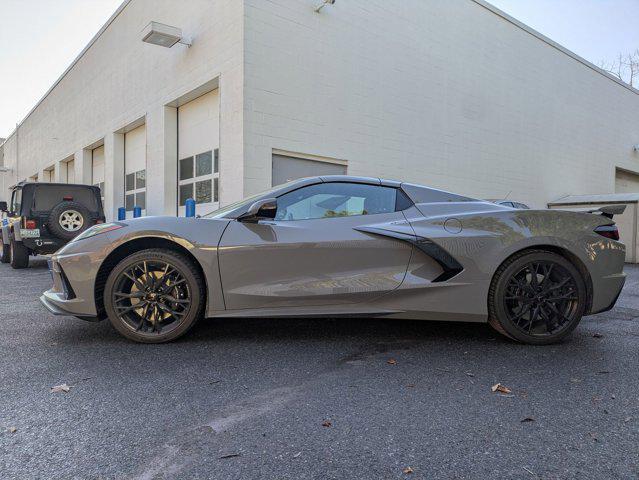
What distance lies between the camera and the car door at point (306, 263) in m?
3.22

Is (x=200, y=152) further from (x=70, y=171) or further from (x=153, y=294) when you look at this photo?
(x=70, y=171)

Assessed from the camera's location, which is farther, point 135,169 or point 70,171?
point 70,171

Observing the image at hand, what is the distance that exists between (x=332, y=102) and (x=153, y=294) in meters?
7.16

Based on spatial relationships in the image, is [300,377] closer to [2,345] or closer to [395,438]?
[395,438]

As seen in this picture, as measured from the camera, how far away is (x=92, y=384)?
254 cm

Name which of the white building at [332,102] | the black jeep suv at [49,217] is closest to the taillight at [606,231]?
the white building at [332,102]

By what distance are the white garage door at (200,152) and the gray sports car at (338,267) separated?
6.09 metres

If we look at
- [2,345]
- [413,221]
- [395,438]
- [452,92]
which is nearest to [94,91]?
[452,92]

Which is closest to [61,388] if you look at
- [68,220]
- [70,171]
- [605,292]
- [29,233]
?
[605,292]

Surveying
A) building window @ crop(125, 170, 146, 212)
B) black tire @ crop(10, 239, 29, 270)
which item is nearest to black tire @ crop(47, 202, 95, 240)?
black tire @ crop(10, 239, 29, 270)

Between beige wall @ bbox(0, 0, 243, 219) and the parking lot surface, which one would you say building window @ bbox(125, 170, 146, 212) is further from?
the parking lot surface

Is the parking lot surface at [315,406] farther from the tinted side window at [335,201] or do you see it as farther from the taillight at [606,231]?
the tinted side window at [335,201]

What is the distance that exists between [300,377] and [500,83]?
1330 centimetres

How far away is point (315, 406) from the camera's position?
2.27 metres
